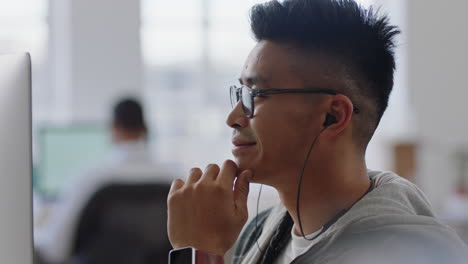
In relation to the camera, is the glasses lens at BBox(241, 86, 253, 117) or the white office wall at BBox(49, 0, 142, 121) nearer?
the glasses lens at BBox(241, 86, 253, 117)

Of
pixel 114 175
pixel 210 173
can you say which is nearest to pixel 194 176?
pixel 210 173

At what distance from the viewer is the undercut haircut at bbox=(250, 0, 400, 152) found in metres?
0.72

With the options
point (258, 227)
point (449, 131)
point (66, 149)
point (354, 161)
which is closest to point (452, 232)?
point (354, 161)

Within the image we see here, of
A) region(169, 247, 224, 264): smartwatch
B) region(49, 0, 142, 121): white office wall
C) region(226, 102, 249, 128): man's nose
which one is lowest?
region(169, 247, 224, 264): smartwatch

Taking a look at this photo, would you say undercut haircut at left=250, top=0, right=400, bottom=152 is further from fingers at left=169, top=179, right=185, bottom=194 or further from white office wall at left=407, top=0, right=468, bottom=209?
white office wall at left=407, top=0, right=468, bottom=209

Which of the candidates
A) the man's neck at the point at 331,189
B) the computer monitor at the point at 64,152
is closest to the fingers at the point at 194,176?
the man's neck at the point at 331,189

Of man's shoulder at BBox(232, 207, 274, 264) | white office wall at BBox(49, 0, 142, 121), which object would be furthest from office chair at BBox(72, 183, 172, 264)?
white office wall at BBox(49, 0, 142, 121)

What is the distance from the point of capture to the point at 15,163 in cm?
71

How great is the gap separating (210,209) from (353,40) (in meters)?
0.25

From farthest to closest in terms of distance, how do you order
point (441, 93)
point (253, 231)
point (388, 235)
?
1. point (441, 93)
2. point (253, 231)
3. point (388, 235)

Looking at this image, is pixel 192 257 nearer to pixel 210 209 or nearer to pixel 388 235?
pixel 210 209

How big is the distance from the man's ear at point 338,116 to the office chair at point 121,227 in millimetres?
1362

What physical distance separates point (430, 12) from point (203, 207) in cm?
170

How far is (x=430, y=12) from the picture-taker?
7.24 ft
